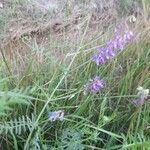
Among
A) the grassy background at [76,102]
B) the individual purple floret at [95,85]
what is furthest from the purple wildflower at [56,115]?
the individual purple floret at [95,85]

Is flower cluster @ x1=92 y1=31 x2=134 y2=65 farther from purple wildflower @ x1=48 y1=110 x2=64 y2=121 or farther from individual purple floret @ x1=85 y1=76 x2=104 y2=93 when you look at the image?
purple wildflower @ x1=48 y1=110 x2=64 y2=121

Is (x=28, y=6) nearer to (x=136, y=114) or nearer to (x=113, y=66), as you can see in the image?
(x=113, y=66)

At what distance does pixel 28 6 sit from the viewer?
2.84m

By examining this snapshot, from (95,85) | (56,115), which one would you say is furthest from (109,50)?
(56,115)

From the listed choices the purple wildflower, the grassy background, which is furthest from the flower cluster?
the purple wildflower

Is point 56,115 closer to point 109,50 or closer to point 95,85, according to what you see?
point 95,85

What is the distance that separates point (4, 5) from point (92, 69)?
1.42 m

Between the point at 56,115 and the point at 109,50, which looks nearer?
the point at 56,115

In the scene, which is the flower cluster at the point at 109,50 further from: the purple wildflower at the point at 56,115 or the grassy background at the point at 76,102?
the purple wildflower at the point at 56,115

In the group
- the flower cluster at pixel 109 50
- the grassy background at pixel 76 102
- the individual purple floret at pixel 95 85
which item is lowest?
the grassy background at pixel 76 102

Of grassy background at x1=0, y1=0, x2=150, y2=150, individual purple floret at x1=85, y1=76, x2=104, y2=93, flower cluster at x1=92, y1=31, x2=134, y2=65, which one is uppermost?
flower cluster at x1=92, y1=31, x2=134, y2=65

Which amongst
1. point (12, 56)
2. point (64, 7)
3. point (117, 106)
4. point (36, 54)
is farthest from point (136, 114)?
point (64, 7)

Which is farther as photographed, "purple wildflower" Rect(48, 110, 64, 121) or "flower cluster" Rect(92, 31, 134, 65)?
"flower cluster" Rect(92, 31, 134, 65)

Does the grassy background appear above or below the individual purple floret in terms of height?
below
